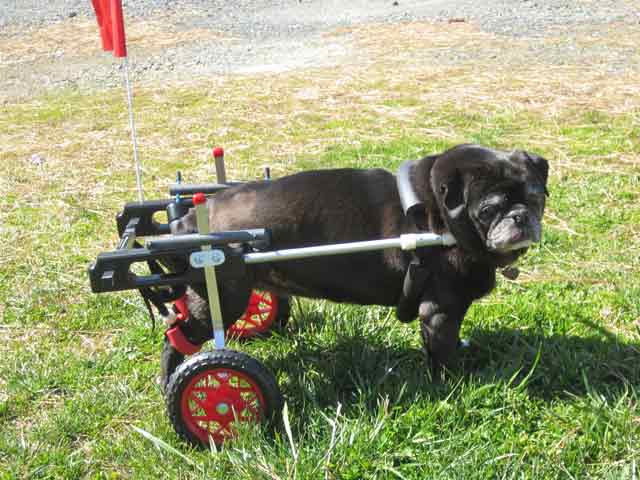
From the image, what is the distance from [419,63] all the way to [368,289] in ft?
27.2

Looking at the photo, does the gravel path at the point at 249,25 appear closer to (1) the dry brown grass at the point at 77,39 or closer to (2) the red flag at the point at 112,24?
(1) the dry brown grass at the point at 77,39

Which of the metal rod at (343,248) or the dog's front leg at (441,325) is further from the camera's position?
the dog's front leg at (441,325)

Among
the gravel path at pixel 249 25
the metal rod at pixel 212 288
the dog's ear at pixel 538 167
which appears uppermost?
the gravel path at pixel 249 25

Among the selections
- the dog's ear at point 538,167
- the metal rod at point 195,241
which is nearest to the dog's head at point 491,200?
the dog's ear at point 538,167

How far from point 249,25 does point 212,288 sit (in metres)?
14.3

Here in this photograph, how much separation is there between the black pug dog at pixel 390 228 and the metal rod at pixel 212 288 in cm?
17

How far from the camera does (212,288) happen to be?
2.66 meters

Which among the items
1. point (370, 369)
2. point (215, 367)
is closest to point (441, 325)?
point (370, 369)

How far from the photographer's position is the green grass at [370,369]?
2596mm

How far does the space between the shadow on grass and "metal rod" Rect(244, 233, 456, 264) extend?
0.71m

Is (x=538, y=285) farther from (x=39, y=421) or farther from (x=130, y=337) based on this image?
(x=39, y=421)

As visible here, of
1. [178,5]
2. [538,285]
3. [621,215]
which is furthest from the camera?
[178,5]

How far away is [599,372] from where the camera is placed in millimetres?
3078

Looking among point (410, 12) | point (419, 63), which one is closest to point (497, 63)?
point (419, 63)
